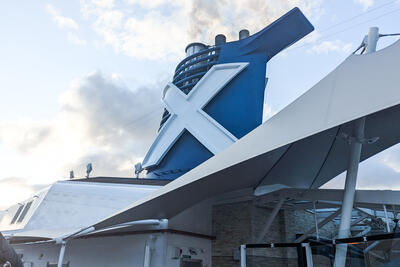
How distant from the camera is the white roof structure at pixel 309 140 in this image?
501 cm

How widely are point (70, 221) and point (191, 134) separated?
902 cm

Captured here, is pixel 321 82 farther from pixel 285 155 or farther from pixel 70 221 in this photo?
pixel 70 221

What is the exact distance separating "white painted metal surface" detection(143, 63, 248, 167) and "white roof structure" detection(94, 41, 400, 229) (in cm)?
967

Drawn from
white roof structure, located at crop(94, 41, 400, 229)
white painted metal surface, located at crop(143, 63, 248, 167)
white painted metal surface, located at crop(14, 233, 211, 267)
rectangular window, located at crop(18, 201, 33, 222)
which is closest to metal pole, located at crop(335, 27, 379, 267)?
white roof structure, located at crop(94, 41, 400, 229)

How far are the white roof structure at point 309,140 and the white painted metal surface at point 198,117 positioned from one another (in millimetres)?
9667

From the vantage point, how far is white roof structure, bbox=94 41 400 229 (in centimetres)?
501

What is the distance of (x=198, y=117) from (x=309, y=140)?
39.9ft

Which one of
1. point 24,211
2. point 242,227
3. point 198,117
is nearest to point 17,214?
point 24,211

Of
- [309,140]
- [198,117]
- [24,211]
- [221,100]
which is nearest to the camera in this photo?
[309,140]

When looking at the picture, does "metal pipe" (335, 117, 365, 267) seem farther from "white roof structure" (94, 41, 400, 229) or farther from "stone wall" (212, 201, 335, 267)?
"stone wall" (212, 201, 335, 267)

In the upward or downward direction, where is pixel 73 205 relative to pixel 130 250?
upward

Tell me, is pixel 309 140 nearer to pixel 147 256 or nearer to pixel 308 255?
pixel 308 255

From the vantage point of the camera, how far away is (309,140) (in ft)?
29.1

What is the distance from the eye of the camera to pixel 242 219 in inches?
455
